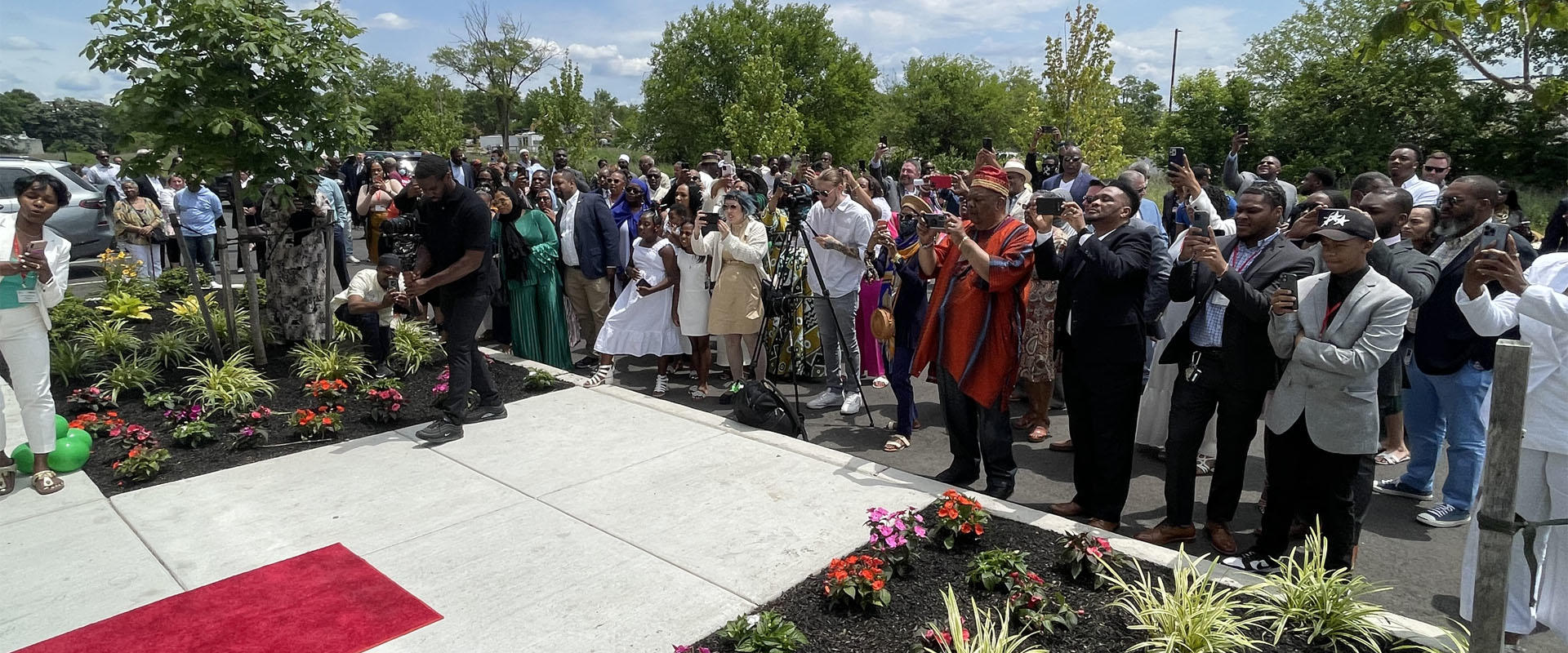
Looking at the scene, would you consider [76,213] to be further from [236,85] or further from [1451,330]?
[1451,330]

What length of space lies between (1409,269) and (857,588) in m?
2.99

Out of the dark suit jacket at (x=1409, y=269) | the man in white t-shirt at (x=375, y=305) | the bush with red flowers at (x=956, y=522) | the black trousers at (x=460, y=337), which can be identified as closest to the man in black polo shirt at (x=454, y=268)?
the black trousers at (x=460, y=337)

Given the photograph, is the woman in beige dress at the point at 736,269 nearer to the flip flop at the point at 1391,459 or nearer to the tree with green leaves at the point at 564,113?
the flip flop at the point at 1391,459

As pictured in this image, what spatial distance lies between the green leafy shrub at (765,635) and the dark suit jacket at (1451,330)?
3.70m

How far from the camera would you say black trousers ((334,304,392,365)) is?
7.51 meters

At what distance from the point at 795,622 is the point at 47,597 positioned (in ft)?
10.5

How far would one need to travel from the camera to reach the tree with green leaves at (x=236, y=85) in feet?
20.8

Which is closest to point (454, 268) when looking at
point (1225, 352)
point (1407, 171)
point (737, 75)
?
point (1225, 352)

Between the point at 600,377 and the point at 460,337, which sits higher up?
the point at 460,337

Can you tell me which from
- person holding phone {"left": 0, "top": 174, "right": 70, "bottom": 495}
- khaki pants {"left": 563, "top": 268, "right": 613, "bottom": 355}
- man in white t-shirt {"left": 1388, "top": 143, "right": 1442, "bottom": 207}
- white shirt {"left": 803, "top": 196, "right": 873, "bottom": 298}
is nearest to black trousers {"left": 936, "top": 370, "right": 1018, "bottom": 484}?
white shirt {"left": 803, "top": 196, "right": 873, "bottom": 298}

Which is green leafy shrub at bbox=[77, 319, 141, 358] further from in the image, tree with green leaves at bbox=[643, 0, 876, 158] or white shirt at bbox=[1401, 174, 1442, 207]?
tree with green leaves at bbox=[643, 0, 876, 158]

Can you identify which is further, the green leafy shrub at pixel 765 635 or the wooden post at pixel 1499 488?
the green leafy shrub at pixel 765 635

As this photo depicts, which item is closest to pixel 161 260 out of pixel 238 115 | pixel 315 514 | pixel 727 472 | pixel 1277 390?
Result: pixel 238 115

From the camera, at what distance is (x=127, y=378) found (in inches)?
266
